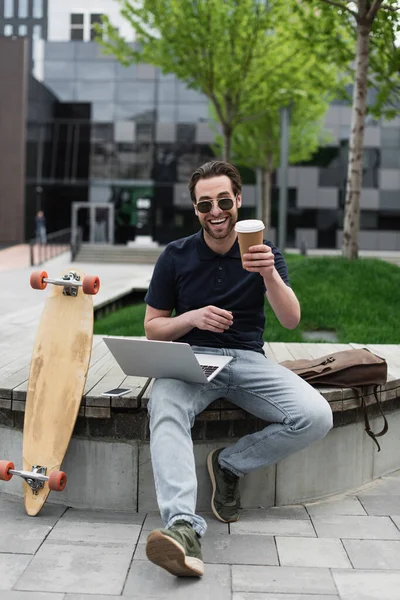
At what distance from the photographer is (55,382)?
3.79 metres

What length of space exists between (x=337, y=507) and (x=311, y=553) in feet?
2.32

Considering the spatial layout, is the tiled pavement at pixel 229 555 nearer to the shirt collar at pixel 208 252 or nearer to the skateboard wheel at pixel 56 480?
the skateboard wheel at pixel 56 480

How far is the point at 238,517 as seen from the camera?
3701 millimetres

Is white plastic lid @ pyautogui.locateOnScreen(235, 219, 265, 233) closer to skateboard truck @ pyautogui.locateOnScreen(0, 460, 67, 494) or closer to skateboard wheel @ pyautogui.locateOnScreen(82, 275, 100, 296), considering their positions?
skateboard wheel @ pyautogui.locateOnScreen(82, 275, 100, 296)

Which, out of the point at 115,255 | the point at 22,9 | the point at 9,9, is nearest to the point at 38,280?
the point at 115,255

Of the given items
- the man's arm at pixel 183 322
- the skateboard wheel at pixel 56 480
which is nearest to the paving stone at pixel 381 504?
the man's arm at pixel 183 322

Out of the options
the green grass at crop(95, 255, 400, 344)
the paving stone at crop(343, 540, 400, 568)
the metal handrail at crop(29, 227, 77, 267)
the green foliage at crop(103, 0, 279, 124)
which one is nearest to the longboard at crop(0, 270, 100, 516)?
the paving stone at crop(343, 540, 400, 568)

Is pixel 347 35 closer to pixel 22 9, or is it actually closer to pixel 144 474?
pixel 144 474

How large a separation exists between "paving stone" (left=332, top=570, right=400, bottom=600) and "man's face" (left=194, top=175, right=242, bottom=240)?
169 cm

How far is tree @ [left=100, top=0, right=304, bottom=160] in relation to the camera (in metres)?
17.2

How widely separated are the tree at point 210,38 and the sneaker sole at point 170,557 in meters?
15.5

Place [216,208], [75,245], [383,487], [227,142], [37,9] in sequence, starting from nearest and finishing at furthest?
[216,208], [383,487], [227,142], [75,245], [37,9]

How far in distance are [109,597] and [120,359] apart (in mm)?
1156

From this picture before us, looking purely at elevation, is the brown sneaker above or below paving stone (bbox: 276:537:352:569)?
above
